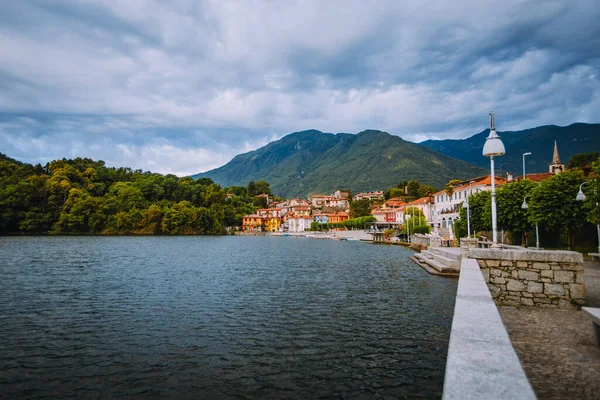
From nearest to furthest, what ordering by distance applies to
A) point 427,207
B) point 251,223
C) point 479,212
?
point 479,212 → point 427,207 → point 251,223

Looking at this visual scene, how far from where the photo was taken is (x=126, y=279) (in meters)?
23.5

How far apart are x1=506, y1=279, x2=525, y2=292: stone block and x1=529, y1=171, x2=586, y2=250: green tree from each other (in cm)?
1844

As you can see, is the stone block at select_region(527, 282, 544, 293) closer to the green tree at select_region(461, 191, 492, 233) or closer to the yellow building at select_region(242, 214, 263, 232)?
the green tree at select_region(461, 191, 492, 233)

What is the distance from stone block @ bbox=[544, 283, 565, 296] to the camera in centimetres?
1026

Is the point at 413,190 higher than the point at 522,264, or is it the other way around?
the point at 413,190

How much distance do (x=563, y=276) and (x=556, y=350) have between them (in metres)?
3.59

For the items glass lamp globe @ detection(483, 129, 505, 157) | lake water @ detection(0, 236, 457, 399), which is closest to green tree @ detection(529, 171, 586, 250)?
lake water @ detection(0, 236, 457, 399)

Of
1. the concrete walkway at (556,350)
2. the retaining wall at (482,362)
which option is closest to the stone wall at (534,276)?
the concrete walkway at (556,350)

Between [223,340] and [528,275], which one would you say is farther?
[223,340]

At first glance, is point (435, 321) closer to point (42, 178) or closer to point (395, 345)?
point (395, 345)

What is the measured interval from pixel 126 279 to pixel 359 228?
9896 cm

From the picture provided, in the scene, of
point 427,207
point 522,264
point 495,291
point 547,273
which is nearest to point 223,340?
point 495,291

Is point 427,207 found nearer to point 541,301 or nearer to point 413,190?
point 413,190

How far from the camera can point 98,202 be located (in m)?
108
